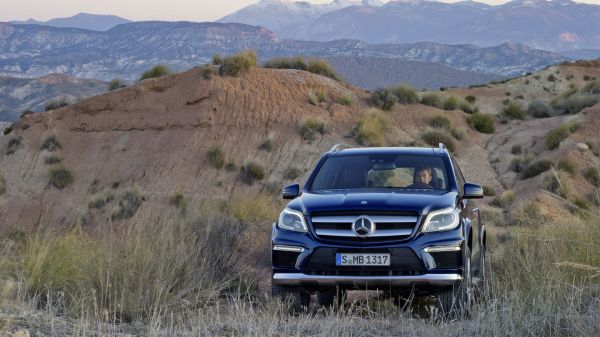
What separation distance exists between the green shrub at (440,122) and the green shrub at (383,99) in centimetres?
204

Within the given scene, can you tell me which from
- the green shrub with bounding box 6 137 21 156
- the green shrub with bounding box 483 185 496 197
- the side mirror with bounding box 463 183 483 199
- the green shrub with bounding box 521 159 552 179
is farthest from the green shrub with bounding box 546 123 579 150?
the side mirror with bounding box 463 183 483 199

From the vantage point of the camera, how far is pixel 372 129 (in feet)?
129

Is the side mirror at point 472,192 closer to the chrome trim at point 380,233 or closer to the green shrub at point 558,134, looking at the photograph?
the chrome trim at point 380,233

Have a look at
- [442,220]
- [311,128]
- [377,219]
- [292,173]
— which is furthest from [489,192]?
[377,219]

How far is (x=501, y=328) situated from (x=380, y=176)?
236 inches

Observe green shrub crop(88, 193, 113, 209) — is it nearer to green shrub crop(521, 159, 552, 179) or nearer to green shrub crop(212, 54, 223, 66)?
green shrub crop(212, 54, 223, 66)

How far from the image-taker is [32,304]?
8.73 meters

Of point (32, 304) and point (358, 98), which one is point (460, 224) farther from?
point (358, 98)

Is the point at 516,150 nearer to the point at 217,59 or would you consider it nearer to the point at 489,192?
the point at 489,192

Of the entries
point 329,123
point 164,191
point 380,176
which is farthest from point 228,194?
point 380,176

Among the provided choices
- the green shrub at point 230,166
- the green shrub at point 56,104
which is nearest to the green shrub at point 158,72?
the green shrub at point 56,104

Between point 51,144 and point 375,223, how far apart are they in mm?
35688

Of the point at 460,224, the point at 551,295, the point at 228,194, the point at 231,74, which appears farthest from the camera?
the point at 231,74

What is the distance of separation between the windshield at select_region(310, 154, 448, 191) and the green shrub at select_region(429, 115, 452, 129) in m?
31.5
